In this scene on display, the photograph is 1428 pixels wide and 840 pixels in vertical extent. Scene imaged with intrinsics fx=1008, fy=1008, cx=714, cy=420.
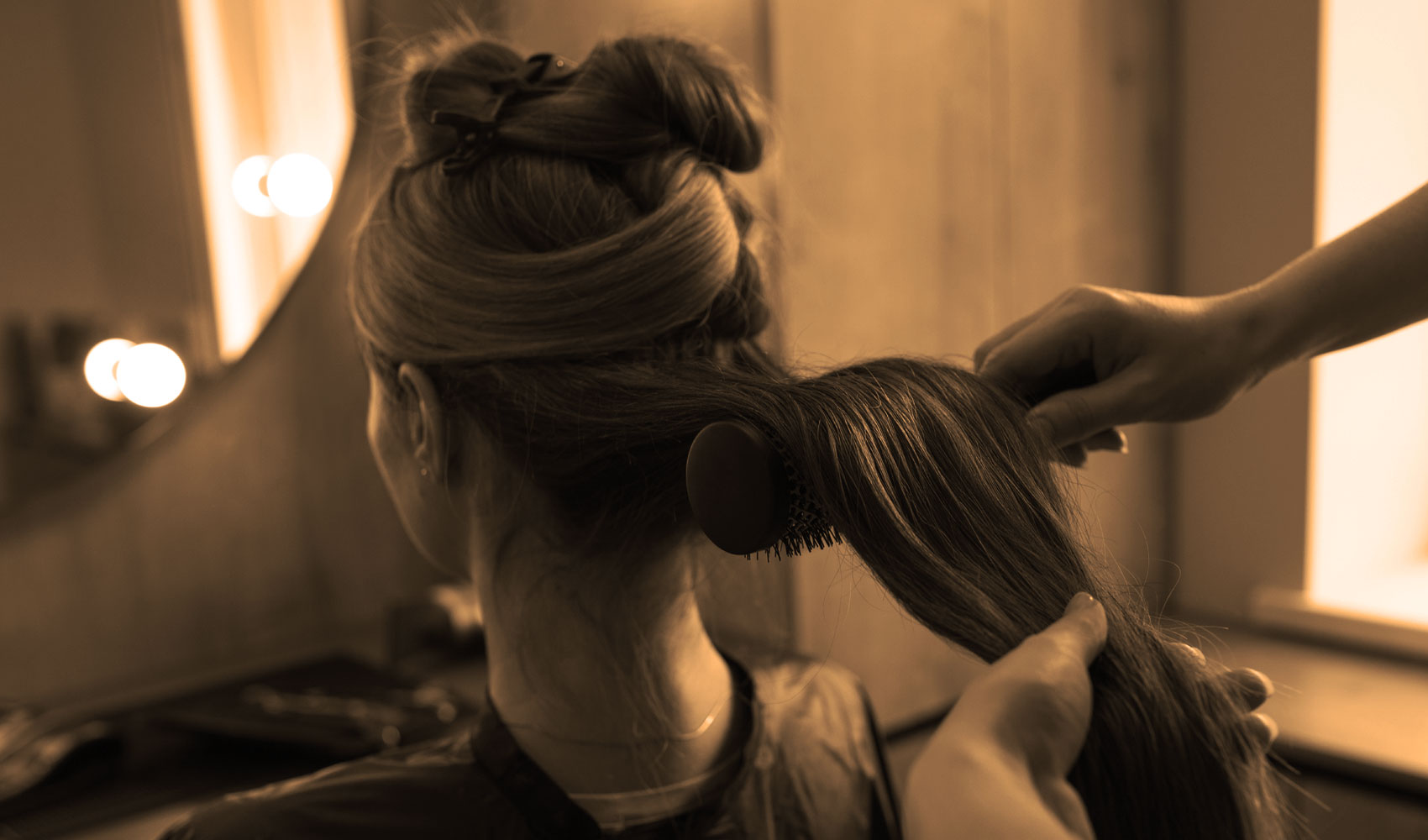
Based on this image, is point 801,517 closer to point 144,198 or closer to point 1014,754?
point 1014,754

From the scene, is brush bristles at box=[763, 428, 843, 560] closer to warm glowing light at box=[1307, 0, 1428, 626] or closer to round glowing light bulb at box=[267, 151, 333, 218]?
round glowing light bulb at box=[267, 151, 333, 218]

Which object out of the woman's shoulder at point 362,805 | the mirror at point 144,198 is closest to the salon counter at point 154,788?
the woman's shoulder at point 362,805

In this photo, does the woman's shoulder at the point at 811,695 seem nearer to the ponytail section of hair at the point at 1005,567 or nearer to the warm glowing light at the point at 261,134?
the ponytail section of hair at the point at 1005,567

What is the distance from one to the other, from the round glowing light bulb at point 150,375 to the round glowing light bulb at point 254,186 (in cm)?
22

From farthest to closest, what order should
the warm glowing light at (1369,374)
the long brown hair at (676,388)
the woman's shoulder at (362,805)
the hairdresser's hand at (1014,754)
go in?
the warm glowing light at (1369,374), the woman's shoulder at (362,805), the long brown hair at (676,388), the hairdresser's hand at (1014,754)

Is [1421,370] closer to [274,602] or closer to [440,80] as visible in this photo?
[440,80]

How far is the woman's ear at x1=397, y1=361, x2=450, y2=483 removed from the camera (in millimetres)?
733

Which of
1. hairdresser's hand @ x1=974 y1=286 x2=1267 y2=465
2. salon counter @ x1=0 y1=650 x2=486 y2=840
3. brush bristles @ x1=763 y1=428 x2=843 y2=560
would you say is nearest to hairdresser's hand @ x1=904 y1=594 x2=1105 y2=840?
brush bristles @ x1=763 y1=428 x2=843 y2=560

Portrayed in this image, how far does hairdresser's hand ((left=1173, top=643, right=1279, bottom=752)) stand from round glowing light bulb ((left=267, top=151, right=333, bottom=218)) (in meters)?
1.26

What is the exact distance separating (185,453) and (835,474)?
1.12 metres

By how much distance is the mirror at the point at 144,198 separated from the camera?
1.18m

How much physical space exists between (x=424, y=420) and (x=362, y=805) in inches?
11.1

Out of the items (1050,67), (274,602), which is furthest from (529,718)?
(1050,67)

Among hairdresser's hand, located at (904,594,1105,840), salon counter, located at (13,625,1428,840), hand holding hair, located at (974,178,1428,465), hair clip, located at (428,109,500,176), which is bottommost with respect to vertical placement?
salon counter, located at (13,625,1428,840)
